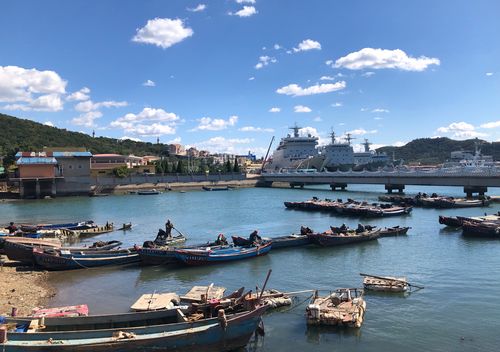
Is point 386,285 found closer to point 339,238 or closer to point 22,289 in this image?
point 339,238

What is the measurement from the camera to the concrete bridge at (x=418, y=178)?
7106 centimetres

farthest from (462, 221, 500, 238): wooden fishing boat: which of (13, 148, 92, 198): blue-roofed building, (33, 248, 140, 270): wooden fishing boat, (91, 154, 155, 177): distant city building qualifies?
(91, 154, 155, 177): distant city building

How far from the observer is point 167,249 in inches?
1110

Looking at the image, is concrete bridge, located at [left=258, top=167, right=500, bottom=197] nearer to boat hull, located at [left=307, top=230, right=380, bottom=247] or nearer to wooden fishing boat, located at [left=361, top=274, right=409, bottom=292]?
boat hull, located at [left=307, top=230, right=380, bottom=247]

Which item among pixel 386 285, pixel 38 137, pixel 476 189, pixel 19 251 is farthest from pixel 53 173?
pixel 386 285

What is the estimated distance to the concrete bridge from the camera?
71.1 m

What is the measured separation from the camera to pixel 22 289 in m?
22.3

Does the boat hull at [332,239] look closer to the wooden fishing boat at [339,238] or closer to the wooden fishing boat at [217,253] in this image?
the wooden fishing boat at [339,238]

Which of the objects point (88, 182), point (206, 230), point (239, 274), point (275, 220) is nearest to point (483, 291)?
point (239, 274)

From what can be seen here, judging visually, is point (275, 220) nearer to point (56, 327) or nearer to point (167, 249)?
point (167, 249)

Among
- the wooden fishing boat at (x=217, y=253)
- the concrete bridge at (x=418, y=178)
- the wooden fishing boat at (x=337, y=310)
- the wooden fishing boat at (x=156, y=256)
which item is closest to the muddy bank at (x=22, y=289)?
the wooden fishing boat at (x=156, y=256)

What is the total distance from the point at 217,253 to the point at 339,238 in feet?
34.7

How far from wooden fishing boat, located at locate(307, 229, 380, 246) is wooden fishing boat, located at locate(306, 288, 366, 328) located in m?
Answer: 14.3

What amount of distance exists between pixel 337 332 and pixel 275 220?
36.7 meters
